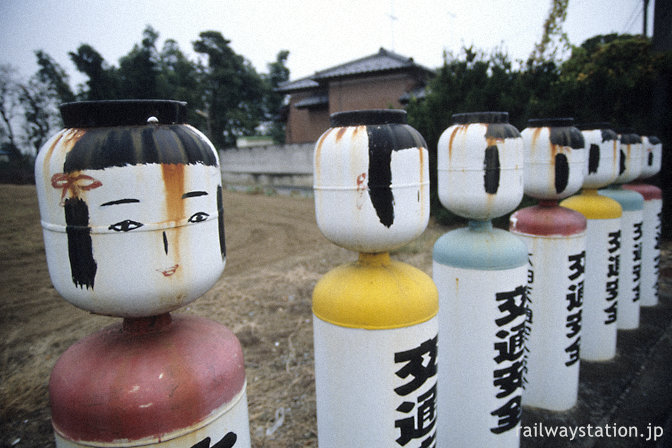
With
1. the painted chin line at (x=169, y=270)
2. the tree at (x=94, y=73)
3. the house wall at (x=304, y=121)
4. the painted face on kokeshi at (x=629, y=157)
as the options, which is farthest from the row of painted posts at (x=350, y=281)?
the tree at (x=94, y=73)

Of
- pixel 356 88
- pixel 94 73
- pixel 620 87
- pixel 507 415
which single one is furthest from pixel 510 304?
pixel 94 73

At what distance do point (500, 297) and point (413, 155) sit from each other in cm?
Result: 129

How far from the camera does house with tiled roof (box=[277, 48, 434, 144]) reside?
60.4ft

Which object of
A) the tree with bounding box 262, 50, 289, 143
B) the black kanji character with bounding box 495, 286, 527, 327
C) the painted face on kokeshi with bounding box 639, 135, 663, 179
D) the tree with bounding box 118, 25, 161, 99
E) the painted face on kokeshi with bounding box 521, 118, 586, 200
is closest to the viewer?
the black kanji character with bounding box 495, 286, 527, 327

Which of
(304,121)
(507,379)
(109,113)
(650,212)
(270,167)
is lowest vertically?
(507,379)

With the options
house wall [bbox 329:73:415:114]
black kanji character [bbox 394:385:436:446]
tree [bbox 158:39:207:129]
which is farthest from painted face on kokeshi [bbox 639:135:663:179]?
tree [bbox 158:39:207:129]

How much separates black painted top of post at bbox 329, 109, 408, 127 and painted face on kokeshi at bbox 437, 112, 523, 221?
75cm

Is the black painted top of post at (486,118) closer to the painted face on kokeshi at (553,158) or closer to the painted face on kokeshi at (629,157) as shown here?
the painted face on kokeshi at (553,158)

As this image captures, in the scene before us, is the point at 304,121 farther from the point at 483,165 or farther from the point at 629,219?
the point at 483,165

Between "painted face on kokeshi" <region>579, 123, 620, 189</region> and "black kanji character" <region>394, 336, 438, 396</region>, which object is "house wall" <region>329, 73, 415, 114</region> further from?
"black kanji character" <region>394, 336, 438, 396</region>

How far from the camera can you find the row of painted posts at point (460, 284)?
1934mm

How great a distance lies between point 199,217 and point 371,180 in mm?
800

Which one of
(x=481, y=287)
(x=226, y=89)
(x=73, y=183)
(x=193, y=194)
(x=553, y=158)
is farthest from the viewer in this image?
(x=226, y=89)

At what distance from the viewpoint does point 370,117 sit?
1931 millimetres
